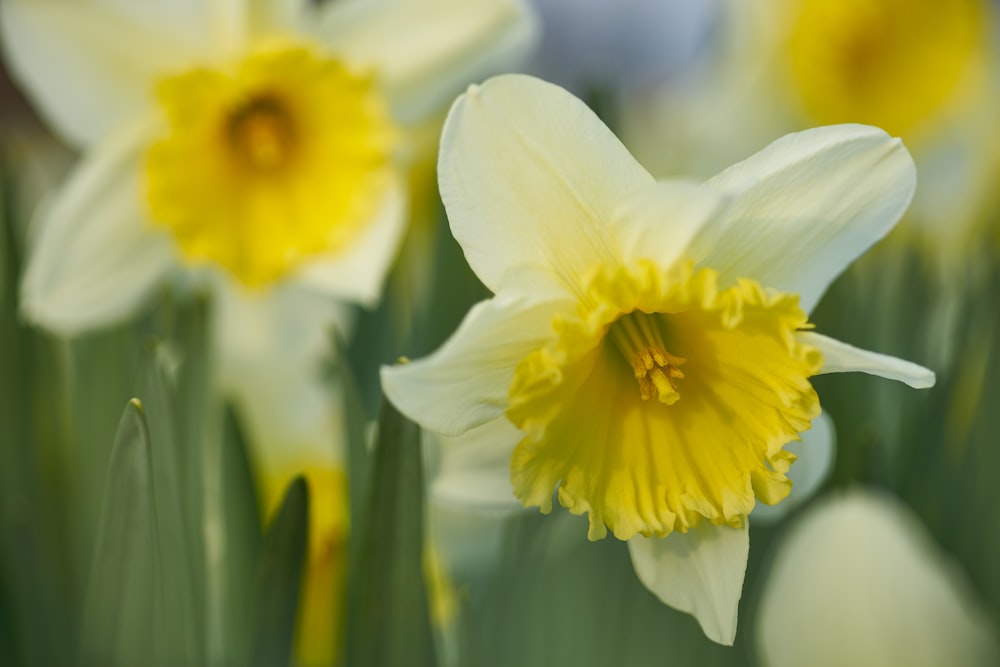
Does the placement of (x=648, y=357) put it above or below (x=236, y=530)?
above

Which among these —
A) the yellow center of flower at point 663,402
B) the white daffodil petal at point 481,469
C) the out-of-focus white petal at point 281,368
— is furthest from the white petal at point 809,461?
the out-of-focus white petal at point 281,368

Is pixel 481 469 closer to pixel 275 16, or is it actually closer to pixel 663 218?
pixel 663 218

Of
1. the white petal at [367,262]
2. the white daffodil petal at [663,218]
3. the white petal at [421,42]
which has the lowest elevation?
the white daffodil petal at [663,218]

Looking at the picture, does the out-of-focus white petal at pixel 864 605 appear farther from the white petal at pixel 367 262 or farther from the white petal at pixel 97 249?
the white petal at pixel 97 249

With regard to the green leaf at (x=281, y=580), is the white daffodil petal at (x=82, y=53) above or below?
above

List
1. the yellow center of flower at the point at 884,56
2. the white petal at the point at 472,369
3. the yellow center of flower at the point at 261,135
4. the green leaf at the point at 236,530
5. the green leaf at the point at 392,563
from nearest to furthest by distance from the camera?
the white petal at the point at 472,369, the green leaf at the point at 392,563, the green leaf at the point at 236,530, the yellow center of flower at the point at 261,135, the yellow center of flower at the point at 884,56

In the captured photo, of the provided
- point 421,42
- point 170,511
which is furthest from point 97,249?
point 170,511

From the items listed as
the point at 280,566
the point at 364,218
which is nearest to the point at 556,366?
the point at 280,566
